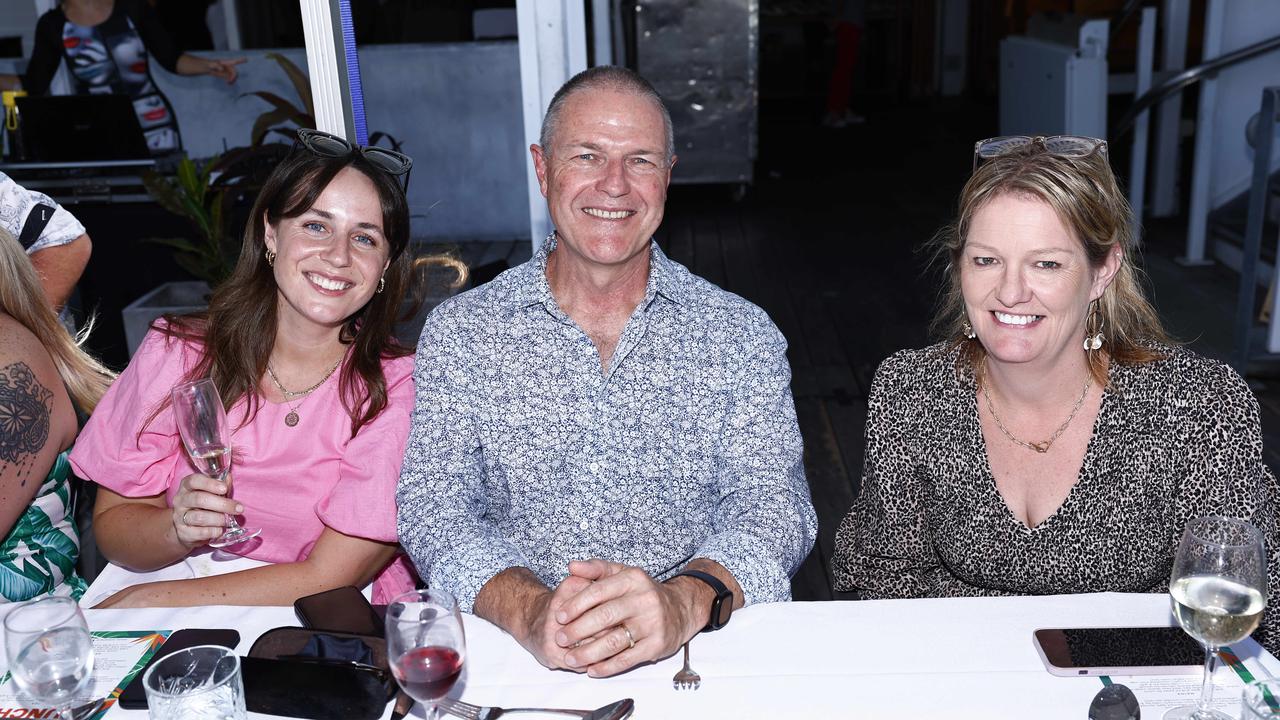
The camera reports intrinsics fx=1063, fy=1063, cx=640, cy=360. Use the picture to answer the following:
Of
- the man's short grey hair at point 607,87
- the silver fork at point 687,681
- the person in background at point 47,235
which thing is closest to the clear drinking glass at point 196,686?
the silver fork at point 687,681

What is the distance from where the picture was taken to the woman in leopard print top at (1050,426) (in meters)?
1.76

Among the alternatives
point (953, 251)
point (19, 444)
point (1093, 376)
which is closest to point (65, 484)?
point (19, 444)

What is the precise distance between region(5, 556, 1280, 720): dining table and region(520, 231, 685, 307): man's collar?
2.10 ft

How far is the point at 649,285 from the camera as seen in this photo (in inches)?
78.1

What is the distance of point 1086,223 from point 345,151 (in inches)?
52.5

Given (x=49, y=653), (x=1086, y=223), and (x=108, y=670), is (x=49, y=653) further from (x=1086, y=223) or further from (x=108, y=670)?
(x=1086, y=223)

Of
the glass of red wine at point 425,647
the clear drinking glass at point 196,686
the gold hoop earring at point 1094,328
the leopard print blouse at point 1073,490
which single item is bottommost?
the leopard print blouse at point 1073,490

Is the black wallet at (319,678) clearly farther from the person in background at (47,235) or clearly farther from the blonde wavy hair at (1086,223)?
the person in background at (47,235)

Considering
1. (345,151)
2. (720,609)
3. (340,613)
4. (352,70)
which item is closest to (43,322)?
(345,151)

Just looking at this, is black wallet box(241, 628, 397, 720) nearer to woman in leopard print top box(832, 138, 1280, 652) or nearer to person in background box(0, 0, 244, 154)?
woman in leopard print top box(832, 138, 1280, 652)

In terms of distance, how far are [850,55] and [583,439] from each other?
387 inches

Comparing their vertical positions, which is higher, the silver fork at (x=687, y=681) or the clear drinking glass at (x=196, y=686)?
the clear drinking glass at (x=196, y=686)

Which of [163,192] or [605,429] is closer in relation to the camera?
[605,429]

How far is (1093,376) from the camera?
187 centimetres
